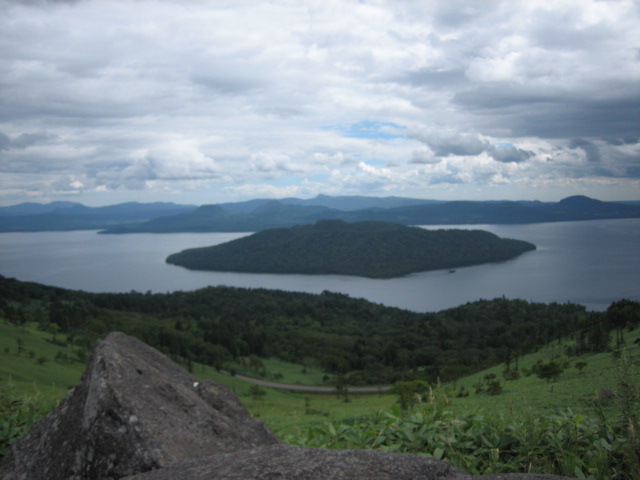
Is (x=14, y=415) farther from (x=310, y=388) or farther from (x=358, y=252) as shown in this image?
(x=358, y=252)

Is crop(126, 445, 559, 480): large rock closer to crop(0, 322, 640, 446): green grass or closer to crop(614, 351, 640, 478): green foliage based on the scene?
crop(614, 351, 640, 478): green foliage

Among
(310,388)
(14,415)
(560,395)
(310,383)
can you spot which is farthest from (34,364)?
(310,383)

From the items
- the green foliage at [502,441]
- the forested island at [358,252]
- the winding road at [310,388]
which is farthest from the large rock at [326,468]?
the forested island at [358,252]

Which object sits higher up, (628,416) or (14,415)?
(628,416)

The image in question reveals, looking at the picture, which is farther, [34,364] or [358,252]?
[358,252]

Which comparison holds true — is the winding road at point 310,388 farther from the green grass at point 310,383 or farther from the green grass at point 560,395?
the green grass at point 560,395

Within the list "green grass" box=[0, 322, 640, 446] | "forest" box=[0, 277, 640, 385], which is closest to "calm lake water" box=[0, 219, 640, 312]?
"forest" box=[0, 277, 640, 385]

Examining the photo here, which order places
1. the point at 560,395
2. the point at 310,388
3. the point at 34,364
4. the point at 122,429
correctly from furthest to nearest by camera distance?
the point at 310,388 < the point at 34,364 < the point at 560,395 < the point at 122,429

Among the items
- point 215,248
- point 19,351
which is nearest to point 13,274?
point 215,248

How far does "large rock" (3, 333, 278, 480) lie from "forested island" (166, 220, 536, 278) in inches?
5758

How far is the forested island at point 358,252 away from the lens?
159875 millimetres

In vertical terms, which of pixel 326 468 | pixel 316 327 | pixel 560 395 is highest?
pixel 326 468

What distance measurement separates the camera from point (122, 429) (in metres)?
3.45

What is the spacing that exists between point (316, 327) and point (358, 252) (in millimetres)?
95413
